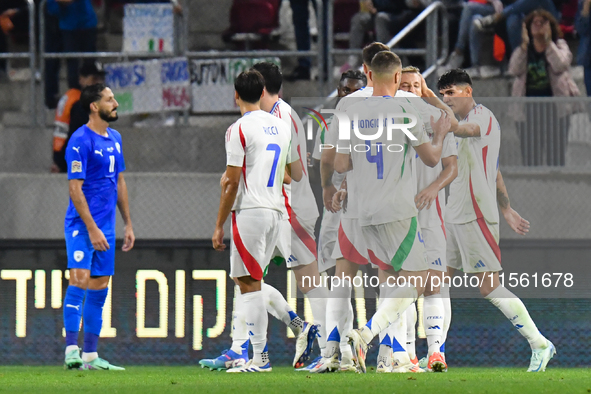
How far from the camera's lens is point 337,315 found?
23.9 feet

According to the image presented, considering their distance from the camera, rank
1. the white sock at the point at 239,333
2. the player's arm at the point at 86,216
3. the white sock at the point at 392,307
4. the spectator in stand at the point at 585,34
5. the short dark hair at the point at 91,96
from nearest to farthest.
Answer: the white sock at the point at 392,307
the white sock at the point at 239,333
the player's arm at the point at 86,216
the short dark hair at the point at 91,96
the spectator in stand at the point at 585,34

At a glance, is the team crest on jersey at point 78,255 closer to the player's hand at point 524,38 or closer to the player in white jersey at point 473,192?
the player in white jersey at point 473,192

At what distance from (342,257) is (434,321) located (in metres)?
0.79

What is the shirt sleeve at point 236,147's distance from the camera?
6.77m

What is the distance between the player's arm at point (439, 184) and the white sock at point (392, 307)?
0.88 meters

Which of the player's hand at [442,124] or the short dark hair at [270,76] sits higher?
the short dark hair at [270,76]

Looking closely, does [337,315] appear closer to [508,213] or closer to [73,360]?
[73,360]

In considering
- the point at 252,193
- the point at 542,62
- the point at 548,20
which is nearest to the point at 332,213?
the point at 252,193

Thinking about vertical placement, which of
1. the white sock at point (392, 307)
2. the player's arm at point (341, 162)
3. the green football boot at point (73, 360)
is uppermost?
the player's arm at point (341, 162)

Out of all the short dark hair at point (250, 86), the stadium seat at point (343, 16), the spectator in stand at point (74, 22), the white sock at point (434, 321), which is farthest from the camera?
the stadium seat at point (343, 16)

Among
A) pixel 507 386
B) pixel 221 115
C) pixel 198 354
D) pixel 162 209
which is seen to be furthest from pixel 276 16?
pixel 507 386

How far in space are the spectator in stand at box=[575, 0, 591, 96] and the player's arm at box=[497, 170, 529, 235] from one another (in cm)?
272

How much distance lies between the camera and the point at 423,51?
10.8 meters

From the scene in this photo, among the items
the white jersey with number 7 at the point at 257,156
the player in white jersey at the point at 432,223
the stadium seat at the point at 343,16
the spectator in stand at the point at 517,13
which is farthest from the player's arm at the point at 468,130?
the stadium seat at the point at 343,16
